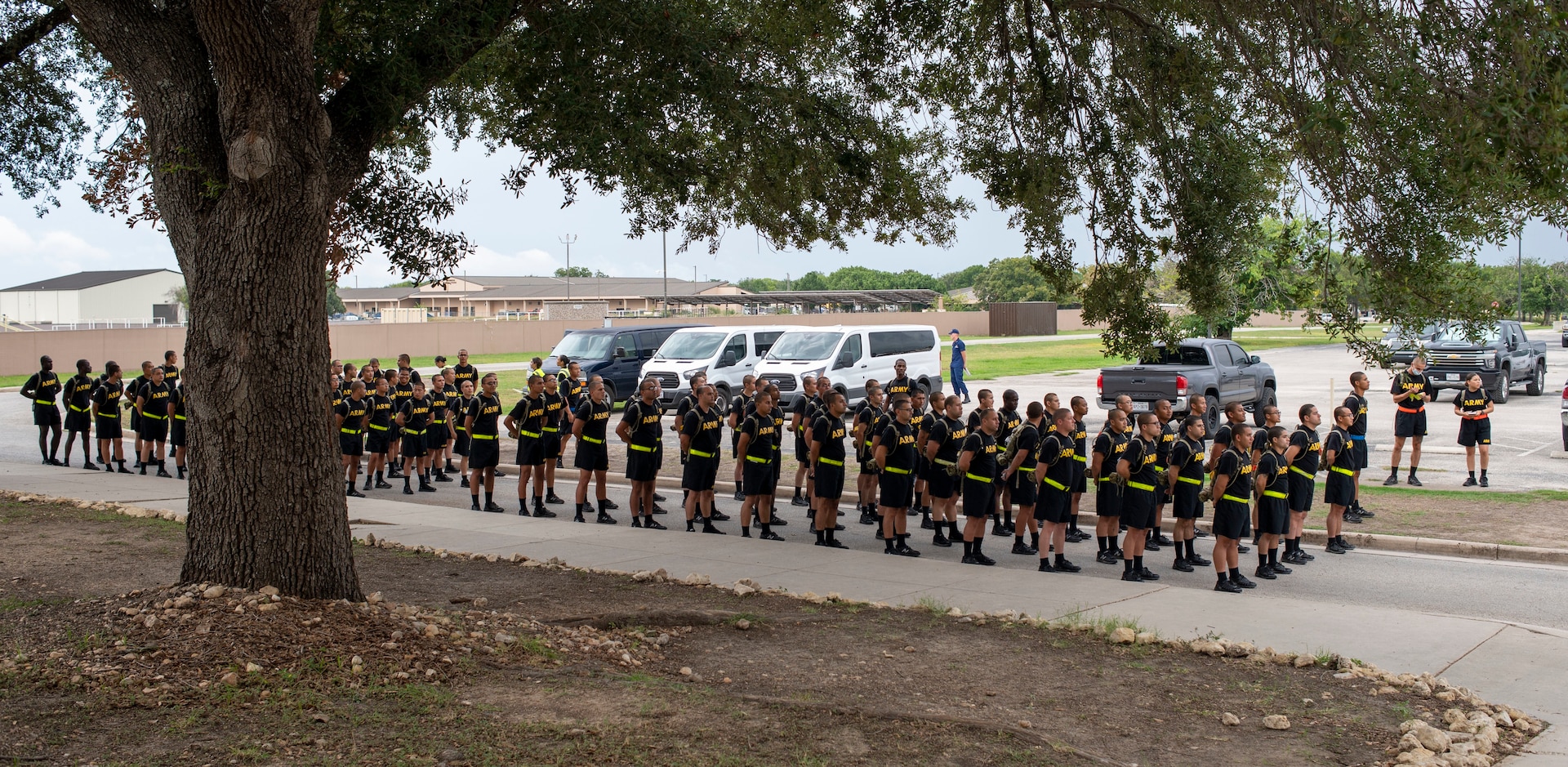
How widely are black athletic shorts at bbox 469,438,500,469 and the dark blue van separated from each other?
450 inches

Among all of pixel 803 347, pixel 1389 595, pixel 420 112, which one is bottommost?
pixel 1389 595

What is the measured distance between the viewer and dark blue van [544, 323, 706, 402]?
26344mm

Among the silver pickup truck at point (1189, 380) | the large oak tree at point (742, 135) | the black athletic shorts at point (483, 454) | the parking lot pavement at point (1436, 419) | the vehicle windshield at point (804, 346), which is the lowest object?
the parking lot pavement at point (1436, 419)

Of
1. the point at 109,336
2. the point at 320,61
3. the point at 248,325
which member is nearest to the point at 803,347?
the point at 320,61

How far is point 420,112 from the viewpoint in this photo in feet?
35.5

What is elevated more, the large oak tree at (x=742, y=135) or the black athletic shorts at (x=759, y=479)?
the large oak tree at (x=742, y=135)

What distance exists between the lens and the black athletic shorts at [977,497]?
36.3 feet

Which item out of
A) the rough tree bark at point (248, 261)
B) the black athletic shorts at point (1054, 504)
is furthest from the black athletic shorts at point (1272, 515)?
the rough tree bark at point (248, 261)

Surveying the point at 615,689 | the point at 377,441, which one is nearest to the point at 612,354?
the point at 377,441

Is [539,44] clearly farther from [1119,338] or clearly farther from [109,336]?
[109,336]

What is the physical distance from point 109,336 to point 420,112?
123ft

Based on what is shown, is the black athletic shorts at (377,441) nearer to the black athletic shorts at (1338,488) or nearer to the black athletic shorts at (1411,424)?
the black athletic shorts at (1338,488)

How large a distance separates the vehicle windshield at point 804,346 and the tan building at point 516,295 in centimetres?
6988

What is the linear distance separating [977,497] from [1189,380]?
Answer: 11.2 meters
